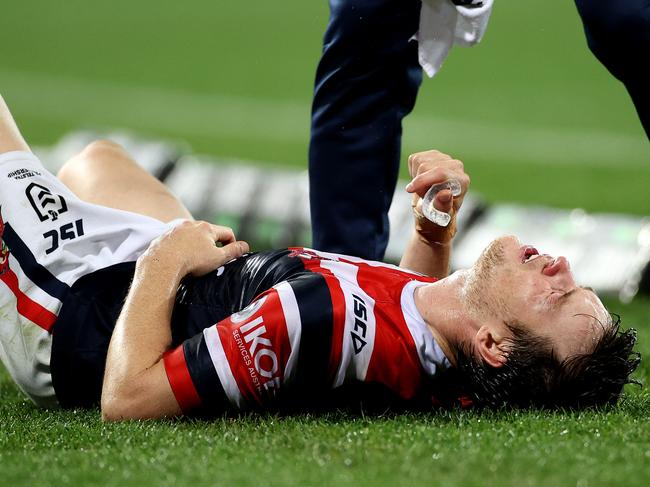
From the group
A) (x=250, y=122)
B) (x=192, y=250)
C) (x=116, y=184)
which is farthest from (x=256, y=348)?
(x=250, y=122)

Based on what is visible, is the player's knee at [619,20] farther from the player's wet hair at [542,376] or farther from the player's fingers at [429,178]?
the player's wet hair at [542,376]

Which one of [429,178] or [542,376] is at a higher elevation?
[429,178]

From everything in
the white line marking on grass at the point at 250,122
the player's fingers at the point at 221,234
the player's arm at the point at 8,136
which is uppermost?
the player's arm at the point at 8,136

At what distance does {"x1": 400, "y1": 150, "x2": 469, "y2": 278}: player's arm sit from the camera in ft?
10.4

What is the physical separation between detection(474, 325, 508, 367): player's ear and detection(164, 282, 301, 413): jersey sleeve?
0.45 meters

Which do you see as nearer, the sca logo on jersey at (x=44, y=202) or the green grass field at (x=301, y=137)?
the green grass field at (x=301, y=137)

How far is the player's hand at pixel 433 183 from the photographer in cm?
317

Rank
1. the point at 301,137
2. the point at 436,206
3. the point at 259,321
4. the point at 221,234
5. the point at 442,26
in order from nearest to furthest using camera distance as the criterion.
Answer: the point at 259,321, the point at 221,234, the point at 436,206, the point at 442,26, the point at 301,137

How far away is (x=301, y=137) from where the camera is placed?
9.37 m

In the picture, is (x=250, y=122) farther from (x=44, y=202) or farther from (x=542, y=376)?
(x=542, y=376)

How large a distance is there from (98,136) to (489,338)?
4.34 metres

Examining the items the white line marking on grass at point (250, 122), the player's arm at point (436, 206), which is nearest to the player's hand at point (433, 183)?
the player's arm at point (436, 206)

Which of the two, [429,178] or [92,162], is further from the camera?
[92,162]

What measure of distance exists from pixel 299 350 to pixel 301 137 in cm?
679
